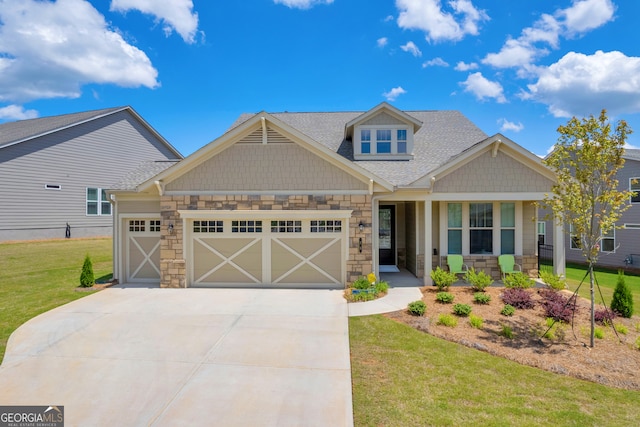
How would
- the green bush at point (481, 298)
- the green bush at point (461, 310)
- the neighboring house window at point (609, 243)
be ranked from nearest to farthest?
the green bush at point (461, 310)
the green bush at point (481, 298)
the neighboring house window at point (609, 243)

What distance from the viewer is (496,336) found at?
21.9 feet

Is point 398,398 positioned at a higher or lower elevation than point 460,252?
lower

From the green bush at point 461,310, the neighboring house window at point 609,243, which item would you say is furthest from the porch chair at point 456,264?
the neighboring house window at point 609,243

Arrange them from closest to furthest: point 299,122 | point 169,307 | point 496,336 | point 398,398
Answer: point 398,398
point 496,336
point 169,307
point 299,122

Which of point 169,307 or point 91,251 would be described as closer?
point 169,307

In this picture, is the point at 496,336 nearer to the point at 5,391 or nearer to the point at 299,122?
the point at 5,391

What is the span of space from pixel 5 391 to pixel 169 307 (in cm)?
395

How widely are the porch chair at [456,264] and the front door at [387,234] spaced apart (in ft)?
11.0

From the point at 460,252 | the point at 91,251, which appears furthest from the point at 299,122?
the point at 91,251

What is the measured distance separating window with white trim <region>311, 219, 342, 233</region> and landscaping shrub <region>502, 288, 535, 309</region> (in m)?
5.03

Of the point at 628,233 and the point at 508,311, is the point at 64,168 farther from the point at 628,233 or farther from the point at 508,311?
the point at 628,233

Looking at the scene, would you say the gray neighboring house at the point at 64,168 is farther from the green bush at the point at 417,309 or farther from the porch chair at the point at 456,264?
the porch chair at the point at 456,264

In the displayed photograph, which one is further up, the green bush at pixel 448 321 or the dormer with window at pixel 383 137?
the dormer with window at pixel 383 137

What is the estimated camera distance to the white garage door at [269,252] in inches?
419
